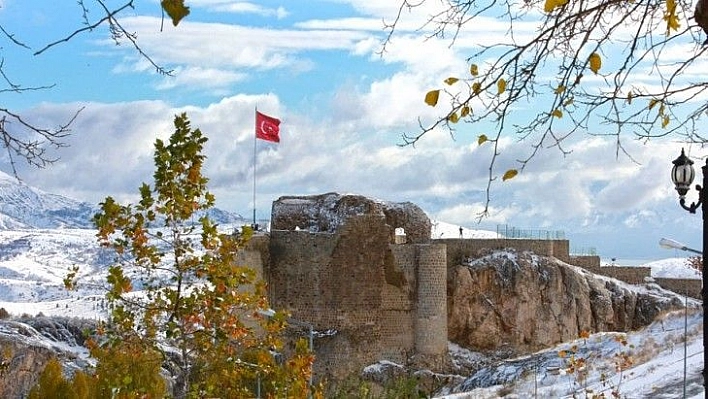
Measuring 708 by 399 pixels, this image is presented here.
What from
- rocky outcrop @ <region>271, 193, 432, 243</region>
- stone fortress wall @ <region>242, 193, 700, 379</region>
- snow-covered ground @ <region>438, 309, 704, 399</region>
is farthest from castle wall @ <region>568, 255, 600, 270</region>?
snow-covered ground @ <region>438, 309, 704, 399</region>

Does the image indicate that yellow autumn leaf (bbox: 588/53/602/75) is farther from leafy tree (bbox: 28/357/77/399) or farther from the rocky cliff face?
the rocky cliff face

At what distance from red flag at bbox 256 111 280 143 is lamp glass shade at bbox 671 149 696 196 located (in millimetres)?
22116

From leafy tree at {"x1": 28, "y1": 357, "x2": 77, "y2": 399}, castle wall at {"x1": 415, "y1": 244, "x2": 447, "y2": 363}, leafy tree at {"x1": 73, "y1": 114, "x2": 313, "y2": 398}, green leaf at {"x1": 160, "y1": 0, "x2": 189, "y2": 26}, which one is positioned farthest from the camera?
castle wall at {"x1": 415, "y1": 244, "x2": 447, "y2": 363}

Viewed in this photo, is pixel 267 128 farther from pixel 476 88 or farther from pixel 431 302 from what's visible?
pixel 476 88

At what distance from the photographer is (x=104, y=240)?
37.0 ft

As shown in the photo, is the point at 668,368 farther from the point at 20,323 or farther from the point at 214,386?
the point at 20,323

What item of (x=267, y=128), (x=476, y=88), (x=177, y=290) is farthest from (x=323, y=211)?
(x=476, y=88)

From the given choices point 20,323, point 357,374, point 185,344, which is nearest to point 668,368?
point 185,344

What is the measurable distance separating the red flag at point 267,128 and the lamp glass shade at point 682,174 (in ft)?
72.6

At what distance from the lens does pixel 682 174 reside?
8.34m

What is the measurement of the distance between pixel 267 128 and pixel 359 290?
204 inches

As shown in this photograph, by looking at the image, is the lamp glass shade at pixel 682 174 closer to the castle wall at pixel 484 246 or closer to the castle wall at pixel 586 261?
the castle wall at pixel 484 246

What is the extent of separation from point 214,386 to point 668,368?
326 inches

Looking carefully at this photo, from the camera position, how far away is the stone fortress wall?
27797 mm
